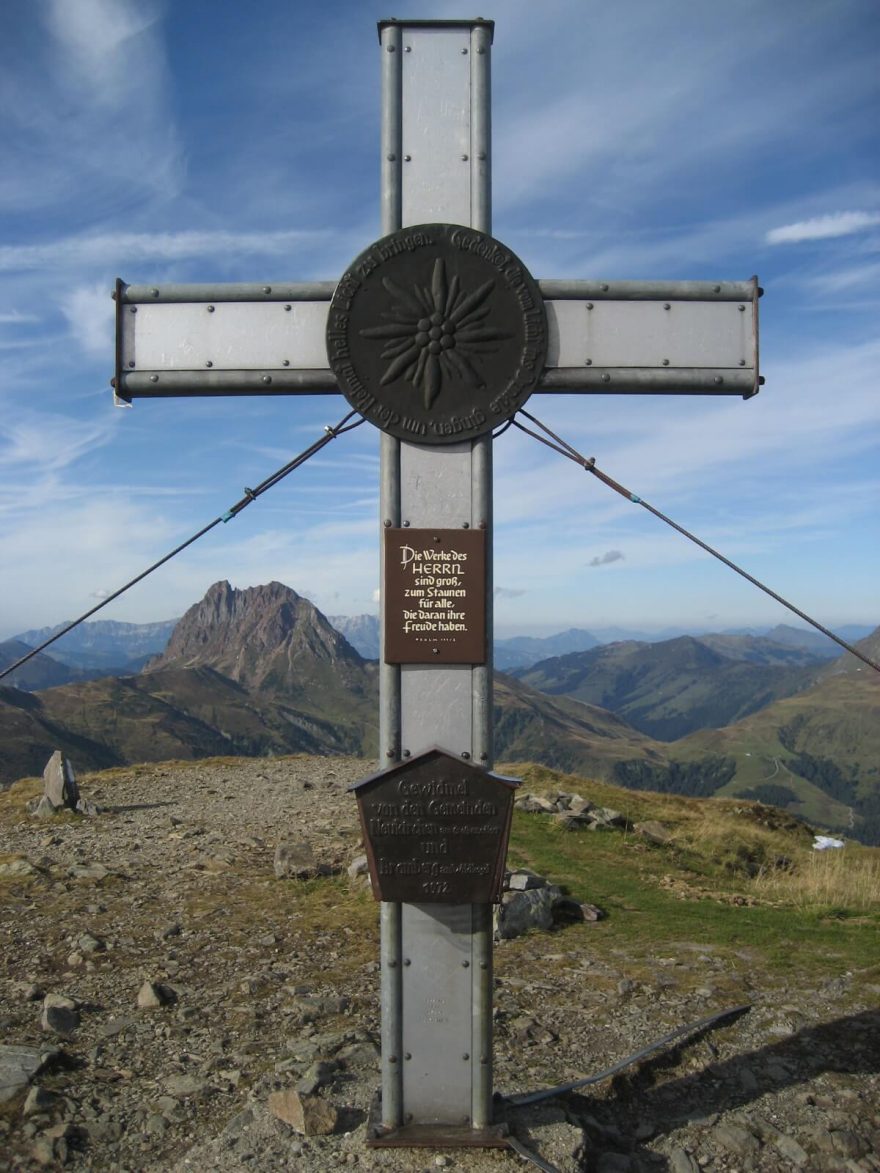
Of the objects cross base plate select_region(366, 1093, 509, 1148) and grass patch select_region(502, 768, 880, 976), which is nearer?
cross base plate select_region(366, 1093, 509, 1148)

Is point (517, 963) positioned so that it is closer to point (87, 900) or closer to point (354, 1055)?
point (354, 1055)

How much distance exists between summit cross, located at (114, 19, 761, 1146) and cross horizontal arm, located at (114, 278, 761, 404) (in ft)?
1.16

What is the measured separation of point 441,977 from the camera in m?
5.57

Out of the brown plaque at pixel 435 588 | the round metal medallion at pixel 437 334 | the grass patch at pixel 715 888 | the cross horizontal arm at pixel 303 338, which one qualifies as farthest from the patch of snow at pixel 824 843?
the round metal medallion at pixel 437 334

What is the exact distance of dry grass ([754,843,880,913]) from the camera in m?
12.3

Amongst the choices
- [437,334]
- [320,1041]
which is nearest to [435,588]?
[437,334]

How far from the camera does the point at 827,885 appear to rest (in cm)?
1298

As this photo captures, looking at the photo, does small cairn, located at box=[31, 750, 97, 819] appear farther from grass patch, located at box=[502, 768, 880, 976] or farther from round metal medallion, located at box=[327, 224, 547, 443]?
round metal medallion, located at box=[327, 224, 547, 443]

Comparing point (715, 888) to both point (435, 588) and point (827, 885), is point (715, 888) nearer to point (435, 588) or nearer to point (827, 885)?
point (827, 885)

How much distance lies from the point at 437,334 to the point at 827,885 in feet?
36.1

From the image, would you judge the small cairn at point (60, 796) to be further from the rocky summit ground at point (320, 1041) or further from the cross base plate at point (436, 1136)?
the cross base plate at point (436, 1136)

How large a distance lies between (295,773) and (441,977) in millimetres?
17606

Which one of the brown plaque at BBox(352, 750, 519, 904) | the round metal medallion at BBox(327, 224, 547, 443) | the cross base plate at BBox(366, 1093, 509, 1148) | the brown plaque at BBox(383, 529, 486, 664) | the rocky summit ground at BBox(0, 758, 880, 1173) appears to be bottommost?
the rocky summit ground at BBox(0, 758, 880, 1173)

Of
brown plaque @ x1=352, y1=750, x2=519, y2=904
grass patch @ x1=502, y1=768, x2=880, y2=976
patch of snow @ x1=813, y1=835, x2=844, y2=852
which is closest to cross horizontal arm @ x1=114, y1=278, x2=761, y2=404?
brown plaque @ x1=352, y1=750, x2=519, y2=904
